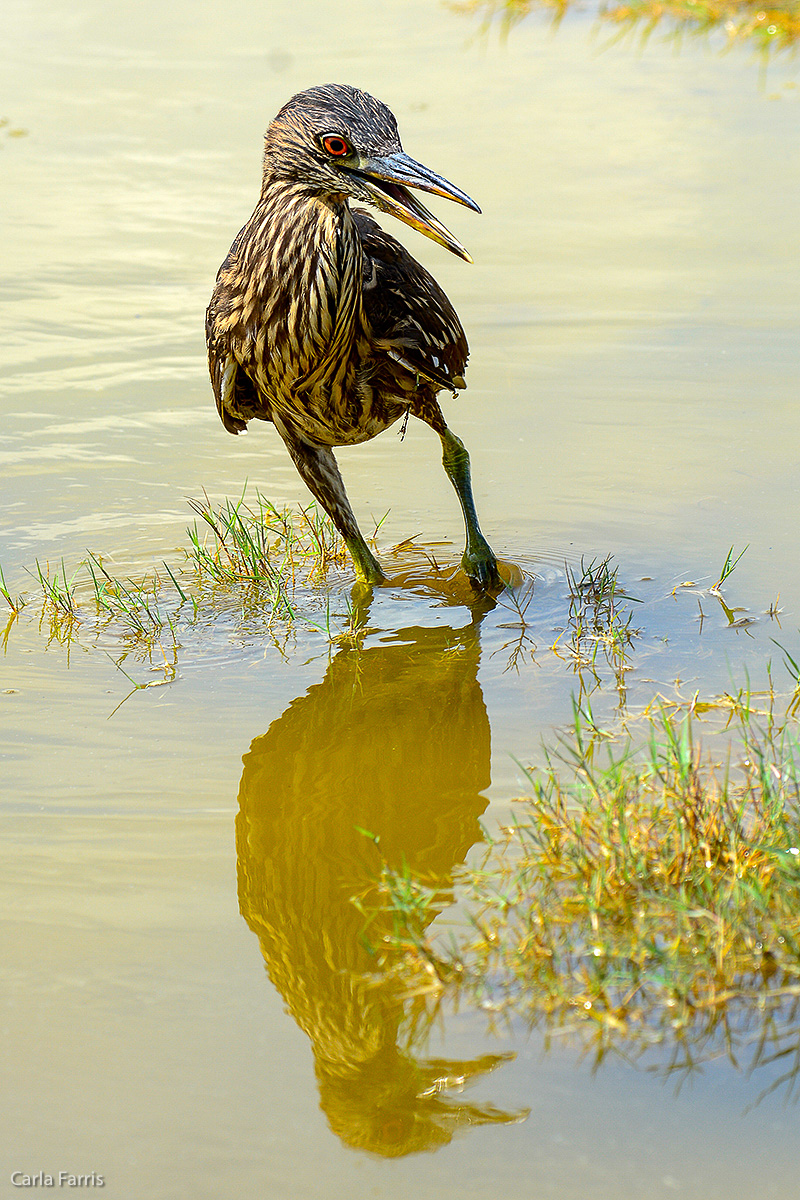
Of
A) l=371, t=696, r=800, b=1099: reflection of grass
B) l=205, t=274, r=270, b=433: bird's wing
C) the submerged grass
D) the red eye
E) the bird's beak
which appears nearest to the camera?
l=371, t=696, r=800, b=1099: reflection of grass

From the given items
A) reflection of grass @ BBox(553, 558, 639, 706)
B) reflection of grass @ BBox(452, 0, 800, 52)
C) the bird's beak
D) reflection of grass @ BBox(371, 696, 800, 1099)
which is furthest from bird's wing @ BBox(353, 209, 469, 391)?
reflection of grass @ BBox(452, 0, 800, 52)

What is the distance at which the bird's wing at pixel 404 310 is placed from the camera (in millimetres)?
4152

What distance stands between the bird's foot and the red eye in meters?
1.65

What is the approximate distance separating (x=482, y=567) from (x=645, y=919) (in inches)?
84.6

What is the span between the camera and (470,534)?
4.78 m

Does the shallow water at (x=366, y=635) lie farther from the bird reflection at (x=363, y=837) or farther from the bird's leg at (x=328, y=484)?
the bird's leg at (x=328, y=484)

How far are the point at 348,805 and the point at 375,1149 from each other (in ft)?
3.83

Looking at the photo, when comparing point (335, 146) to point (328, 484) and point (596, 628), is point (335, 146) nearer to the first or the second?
point (328, 484)

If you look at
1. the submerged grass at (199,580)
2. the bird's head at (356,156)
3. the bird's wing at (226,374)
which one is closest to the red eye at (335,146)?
the bird's head at (356,156)

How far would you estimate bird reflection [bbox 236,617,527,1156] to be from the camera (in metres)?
2.51

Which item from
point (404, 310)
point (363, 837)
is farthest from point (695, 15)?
point (363, 837)

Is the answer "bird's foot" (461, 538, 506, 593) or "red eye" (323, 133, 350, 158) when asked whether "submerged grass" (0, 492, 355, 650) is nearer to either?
"bird's foot" (461, 538, 506, 593)

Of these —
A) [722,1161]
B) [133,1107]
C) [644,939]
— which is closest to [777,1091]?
[722,1161]

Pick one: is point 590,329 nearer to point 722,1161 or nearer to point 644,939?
point 644,939
